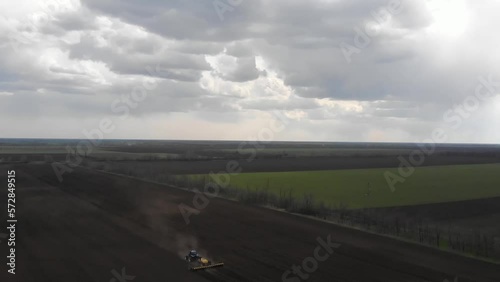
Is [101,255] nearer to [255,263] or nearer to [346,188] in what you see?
[255,263]

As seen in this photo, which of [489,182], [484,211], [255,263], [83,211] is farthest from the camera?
[489,182]

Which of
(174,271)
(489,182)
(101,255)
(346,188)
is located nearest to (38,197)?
(101,255)

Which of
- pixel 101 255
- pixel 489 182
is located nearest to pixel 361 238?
pixel 101 255

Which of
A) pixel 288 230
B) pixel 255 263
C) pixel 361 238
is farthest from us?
pixel 288 230

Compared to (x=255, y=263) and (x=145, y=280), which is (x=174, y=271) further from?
(x=255, y=263)

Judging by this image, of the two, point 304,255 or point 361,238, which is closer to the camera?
point 304,255

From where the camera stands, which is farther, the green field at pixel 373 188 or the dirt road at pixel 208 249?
the green field at pixel 373 188

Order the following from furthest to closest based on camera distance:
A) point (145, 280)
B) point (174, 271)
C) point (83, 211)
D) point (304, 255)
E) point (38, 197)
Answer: point (38, 197) → point (83, 211) → point (304, 255) → point (174, 271) → point (145, 280)

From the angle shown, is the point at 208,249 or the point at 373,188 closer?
the point at 208,249

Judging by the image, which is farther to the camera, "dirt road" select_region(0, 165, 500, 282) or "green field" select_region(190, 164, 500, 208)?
"green field" select_region(190, 164, 500, 208)
